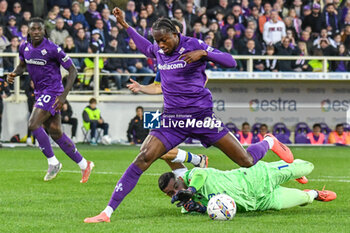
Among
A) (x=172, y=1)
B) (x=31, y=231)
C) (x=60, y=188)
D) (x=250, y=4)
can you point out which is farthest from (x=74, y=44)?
(x=31, y=231)

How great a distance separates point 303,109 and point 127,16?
6077 millimetres

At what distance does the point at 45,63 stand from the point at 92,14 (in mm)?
11900

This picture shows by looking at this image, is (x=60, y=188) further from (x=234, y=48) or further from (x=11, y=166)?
(x=234, y=48)

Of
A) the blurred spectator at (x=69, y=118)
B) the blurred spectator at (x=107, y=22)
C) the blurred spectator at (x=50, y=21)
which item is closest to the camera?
the blurred spectator at (x=69, y=118)

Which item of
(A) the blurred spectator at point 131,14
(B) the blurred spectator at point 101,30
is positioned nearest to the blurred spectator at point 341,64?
(A) the blurred spectator at point 131,14

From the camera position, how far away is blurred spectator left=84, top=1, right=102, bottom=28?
79.5ft

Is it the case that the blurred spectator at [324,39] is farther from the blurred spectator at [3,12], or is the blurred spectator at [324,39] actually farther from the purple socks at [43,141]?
the purple socks at [43,141]

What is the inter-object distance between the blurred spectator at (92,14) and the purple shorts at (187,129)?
15738 millimetres

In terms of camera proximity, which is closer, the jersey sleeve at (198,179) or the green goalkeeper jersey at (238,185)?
the jersey sleeve at (198,179)

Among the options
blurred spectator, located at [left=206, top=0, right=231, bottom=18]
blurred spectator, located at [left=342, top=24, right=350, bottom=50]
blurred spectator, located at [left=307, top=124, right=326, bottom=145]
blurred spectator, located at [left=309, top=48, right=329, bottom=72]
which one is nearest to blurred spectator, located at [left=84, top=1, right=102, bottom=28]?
blurred spectator, located at [left=206, top=0, right=231, bottom=18]

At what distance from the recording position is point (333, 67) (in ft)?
82.9

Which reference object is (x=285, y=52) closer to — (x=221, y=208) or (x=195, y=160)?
(x=195, y=160)

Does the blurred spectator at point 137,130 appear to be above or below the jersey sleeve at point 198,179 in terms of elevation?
below

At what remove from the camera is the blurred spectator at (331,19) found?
1056 inches
